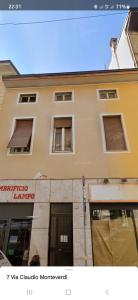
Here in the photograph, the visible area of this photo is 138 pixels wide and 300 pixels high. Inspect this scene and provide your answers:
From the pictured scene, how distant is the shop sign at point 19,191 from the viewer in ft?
24.0

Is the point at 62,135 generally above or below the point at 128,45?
below

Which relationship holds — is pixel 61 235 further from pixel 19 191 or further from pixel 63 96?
pixel 63 96

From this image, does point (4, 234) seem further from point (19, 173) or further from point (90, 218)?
point (90, 218)

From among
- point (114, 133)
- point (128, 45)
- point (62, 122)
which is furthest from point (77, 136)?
point (128, 45)

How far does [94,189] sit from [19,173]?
9.48 feet

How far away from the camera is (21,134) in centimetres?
859

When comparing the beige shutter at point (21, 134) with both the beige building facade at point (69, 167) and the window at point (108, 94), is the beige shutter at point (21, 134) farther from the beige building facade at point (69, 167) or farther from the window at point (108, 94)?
the window at point (108, 94)

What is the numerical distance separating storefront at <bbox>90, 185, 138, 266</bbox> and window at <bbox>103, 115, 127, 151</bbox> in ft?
5.63

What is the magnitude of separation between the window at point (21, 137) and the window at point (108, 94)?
3499 millimetres

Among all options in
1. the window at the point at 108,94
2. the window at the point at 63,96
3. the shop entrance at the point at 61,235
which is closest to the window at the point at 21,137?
the window at the point at 63,96

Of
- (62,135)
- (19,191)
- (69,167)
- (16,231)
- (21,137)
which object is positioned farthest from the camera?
(62,135)

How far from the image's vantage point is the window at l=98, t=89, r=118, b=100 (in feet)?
30.9

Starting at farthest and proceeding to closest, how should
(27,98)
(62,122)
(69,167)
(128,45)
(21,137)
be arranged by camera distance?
(128,45) < (27,98) < (62,122) < (21,137) < (69,167)

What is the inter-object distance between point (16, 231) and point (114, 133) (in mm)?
5363
